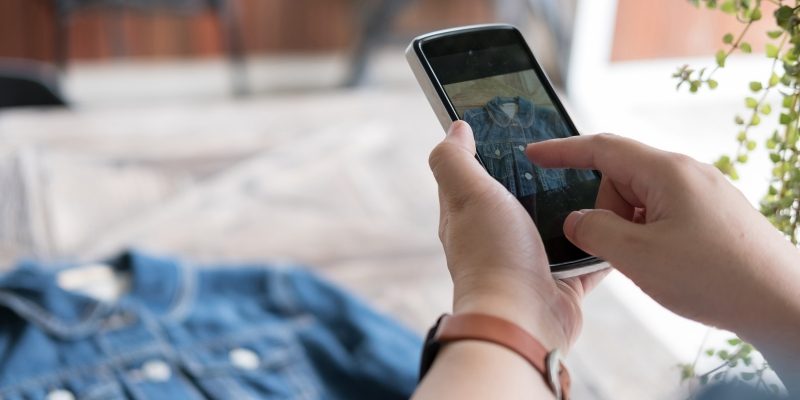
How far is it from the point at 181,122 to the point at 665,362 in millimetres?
827

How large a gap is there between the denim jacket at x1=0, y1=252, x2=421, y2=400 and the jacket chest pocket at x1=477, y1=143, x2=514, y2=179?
345mm

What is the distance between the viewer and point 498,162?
1.70 feet

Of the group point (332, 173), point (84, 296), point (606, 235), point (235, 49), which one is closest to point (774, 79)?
point (606, 235)

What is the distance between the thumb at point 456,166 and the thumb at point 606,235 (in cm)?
6

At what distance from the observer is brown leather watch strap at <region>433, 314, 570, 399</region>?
0.41m

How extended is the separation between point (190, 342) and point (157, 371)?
2.0 inches

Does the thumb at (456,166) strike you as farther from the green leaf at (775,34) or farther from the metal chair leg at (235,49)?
the metal chair leg at (235,49)

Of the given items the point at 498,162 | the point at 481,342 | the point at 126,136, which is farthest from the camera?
the point at 126,136

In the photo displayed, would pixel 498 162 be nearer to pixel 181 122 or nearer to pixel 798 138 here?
pixel 798 138

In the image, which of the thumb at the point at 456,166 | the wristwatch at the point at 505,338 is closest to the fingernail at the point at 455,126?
the thumb at the point at 456,166

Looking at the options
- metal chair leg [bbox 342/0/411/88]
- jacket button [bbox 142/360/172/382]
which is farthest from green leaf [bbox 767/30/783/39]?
metal chair leg [bbox 342/0/411/88]

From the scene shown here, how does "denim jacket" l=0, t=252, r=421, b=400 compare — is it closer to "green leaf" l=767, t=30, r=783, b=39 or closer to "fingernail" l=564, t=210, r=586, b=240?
"fingernail" l=564, t=210, r=586, b=240

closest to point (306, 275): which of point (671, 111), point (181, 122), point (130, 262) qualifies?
point (130, 262)

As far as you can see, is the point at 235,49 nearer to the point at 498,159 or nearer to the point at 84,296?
the point at 84,296
